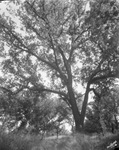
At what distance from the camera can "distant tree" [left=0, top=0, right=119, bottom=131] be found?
15164 millimetres

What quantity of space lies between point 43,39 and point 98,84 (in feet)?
25.1

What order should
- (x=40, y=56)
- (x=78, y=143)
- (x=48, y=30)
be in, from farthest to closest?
(x=40, y=56)
(x=48, y=30)
(x=78, y=143)

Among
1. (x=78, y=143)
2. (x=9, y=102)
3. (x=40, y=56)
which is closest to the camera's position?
(x=78, y=143)

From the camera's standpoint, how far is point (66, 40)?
1631 centimetres

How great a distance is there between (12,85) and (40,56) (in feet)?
15.2

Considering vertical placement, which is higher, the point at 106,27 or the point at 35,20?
the point at 35,20

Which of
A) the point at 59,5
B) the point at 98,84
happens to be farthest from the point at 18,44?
the point at 98,84

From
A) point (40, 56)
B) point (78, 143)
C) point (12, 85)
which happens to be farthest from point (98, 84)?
point (78, 143)

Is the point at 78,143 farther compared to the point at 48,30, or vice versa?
the point at 48,30

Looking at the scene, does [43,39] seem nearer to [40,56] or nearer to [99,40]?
[40,56]

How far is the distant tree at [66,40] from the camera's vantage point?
49.8 ft

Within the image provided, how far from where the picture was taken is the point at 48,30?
14477mm

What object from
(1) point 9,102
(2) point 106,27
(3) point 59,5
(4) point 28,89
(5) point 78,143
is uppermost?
(3) point 59,5

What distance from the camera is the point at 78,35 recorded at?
17.0 meters
